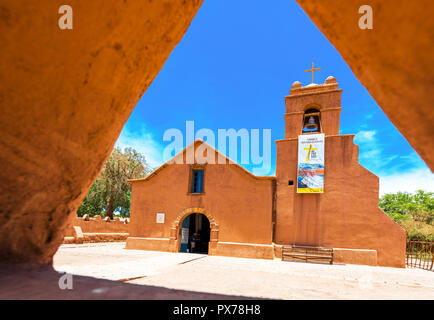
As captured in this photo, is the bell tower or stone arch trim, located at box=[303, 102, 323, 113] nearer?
the bell tower

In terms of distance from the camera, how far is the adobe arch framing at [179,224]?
13262mm

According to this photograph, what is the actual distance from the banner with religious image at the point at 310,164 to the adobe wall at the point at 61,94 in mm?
11031

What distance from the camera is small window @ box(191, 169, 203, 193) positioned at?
1456cm

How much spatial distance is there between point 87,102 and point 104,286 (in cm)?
261

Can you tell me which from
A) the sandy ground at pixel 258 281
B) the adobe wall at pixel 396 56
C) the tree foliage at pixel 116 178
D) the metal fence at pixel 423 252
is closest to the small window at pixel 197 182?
the sandy ground at pixel 258 281

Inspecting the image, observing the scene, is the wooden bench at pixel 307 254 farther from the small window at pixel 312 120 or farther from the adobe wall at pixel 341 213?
the small window at pixel 312 120

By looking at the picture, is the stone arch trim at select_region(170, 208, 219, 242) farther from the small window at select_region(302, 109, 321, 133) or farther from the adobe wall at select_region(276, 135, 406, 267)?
the small window at select_region(302, 109, 321, 133)

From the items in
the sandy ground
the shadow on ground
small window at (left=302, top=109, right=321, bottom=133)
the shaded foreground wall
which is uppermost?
small window at (left=302, top=109, right=321, bottom=133)

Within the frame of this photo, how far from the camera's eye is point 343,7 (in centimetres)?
310

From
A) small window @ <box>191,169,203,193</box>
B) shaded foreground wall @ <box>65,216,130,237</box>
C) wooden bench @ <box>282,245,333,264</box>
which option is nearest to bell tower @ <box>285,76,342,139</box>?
small window @ <box>191,169,203,193</box>

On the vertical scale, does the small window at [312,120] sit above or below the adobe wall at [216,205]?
above

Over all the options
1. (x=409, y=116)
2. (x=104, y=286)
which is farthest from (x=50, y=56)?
(x=409, y=116)

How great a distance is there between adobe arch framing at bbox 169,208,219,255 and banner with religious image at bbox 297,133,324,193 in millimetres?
5190
